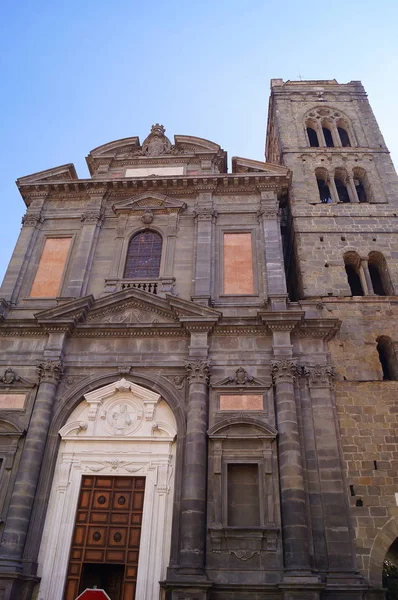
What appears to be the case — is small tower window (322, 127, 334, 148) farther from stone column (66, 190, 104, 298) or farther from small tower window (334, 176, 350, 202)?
stone column (66, 190, 104, 298)

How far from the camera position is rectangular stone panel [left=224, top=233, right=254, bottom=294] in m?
17.2

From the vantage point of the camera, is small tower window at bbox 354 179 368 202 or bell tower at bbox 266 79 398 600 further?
small tower window at bbox 354 179 368 202

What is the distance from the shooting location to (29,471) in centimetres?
1327

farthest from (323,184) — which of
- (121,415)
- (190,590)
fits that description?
(190,590)

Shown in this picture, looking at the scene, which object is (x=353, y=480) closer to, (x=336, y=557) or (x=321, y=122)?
(x=336, y=557)

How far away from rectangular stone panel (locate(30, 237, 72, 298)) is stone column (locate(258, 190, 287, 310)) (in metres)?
7.32

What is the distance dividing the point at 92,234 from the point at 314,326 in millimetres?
8810

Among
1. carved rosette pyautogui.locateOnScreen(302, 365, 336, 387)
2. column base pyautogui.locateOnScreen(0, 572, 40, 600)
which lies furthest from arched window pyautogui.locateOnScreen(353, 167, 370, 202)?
column base pyautogui.locateOnScreen(0, 572, 40, 600)

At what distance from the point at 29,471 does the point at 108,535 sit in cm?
264

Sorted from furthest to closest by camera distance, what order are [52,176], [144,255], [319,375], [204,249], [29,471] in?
[52,176] < [144,255] < [204,249] < [319,375] < [29,471]

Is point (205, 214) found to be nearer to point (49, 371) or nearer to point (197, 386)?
point (197, 386)

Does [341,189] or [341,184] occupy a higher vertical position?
[341,184]

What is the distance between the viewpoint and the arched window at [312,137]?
25.3 m

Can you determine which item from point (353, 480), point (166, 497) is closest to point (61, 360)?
point (166, 497)
